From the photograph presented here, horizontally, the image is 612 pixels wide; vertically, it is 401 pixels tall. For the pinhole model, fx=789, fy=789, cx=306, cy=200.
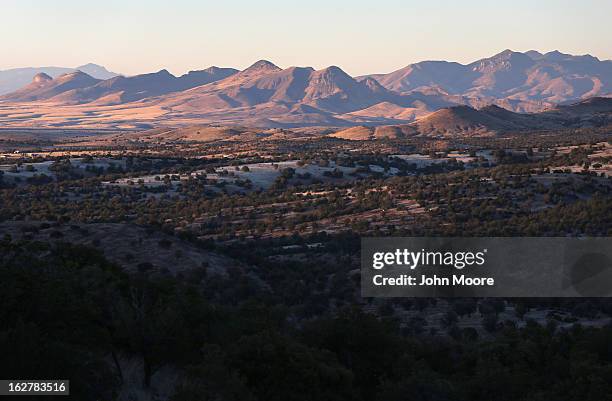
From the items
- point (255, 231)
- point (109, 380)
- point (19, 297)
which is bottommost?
point (255, 231)

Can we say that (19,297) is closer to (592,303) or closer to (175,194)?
(592,303)

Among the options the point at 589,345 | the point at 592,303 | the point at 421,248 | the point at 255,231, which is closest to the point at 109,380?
the point at 589,345

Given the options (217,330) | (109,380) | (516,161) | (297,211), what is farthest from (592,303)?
(516,161)

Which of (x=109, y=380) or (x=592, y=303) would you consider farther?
(x=592, y=303)

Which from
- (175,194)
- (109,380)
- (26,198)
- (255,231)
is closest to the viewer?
(109,380)

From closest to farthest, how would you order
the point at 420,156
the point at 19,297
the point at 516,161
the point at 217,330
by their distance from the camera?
1. the point at 19,297
2. the point at 217,330
3. the point at 516,161
4. the point at 420,156

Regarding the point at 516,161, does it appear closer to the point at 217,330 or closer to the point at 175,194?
the point at 175,194

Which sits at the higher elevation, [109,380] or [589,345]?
[109,380]

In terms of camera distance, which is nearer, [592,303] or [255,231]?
[592,303]

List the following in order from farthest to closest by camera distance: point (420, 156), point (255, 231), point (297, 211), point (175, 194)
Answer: point (420, 156)
point (175, 194)
point (297, 211)
point (255, 231)
